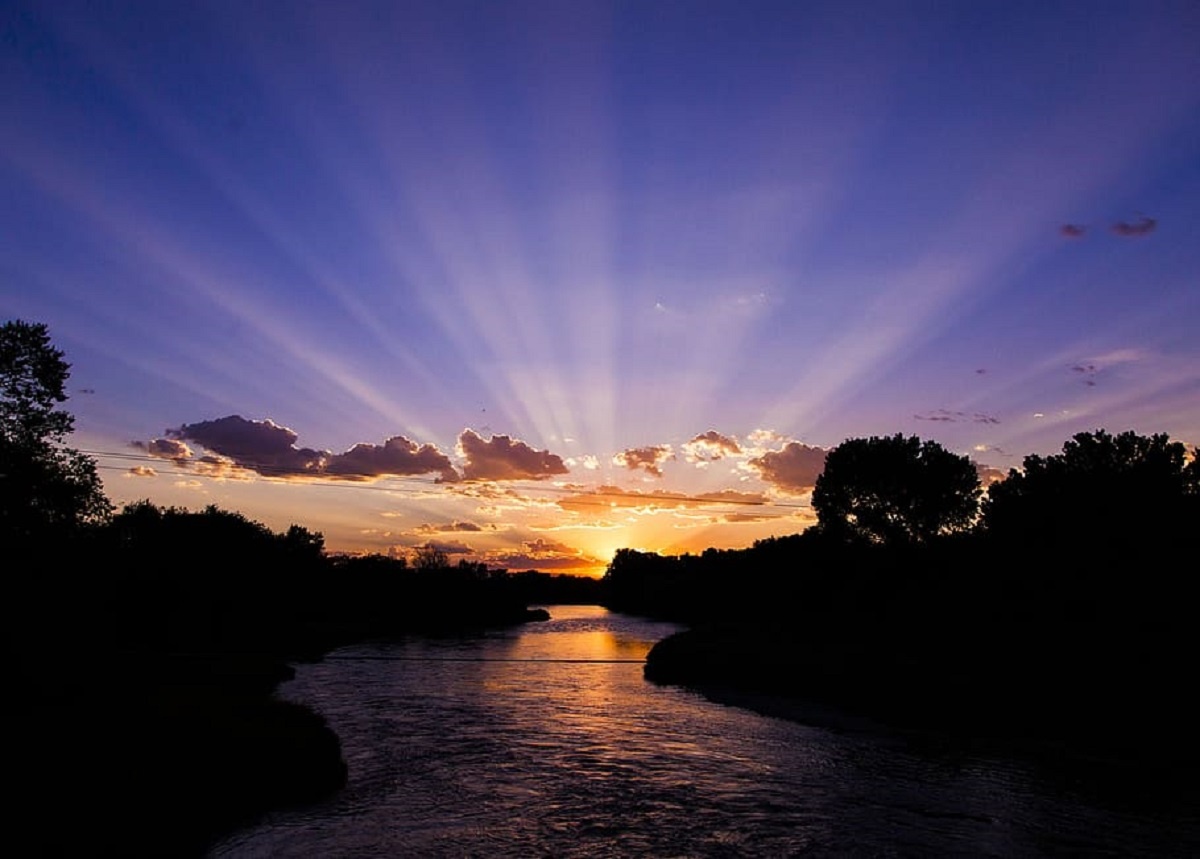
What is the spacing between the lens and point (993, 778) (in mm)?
26031

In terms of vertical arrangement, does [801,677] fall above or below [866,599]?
below

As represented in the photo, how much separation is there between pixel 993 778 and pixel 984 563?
27553 millimetres

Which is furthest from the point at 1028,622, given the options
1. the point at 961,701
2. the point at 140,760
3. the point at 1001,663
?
the point at 140,760

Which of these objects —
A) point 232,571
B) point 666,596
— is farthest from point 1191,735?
point 666,596

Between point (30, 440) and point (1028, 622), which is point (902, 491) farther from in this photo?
point (30, 440)

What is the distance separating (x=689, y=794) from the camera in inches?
947

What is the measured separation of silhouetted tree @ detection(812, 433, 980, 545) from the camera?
84938 millimetres

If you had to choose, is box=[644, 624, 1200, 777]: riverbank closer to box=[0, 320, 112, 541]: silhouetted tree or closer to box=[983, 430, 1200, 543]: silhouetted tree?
box=[983, 430, 1200, 543]: silhouetted tree

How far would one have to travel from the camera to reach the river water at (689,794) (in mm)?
19141

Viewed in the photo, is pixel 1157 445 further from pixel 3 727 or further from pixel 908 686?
pixel 3 727

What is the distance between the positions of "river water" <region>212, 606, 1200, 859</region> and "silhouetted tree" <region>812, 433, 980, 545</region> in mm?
53583

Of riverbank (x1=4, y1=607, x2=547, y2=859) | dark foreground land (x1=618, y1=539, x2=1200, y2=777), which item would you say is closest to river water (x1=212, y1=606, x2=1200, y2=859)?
riverbank (x1=4, y1=607, x2=547, y2=859)

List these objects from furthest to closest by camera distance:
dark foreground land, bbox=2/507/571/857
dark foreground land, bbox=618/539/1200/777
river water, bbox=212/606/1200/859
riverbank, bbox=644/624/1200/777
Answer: dark foreground land, bbox=618/539/1200/777 < riverbank, bbox=644/624/1200/777 < river water, bbox=212/606/1200/859 < dark foreground land, bbox=2/507/571/857

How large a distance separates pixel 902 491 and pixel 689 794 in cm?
7057
